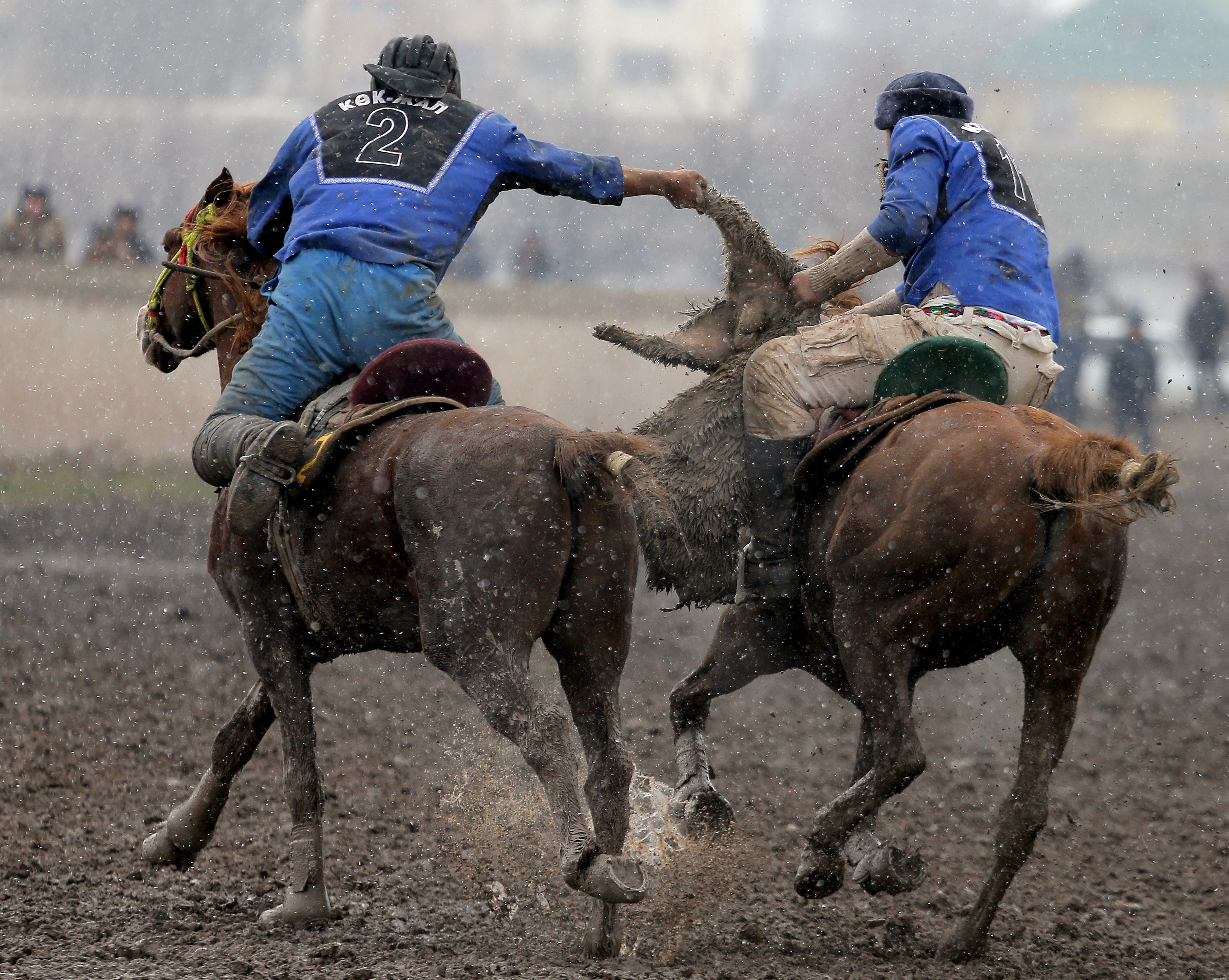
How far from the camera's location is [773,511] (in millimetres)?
4668

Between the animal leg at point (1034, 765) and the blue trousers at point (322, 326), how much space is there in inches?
72.6

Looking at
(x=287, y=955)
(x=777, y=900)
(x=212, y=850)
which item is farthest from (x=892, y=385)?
(x=212, y=850)

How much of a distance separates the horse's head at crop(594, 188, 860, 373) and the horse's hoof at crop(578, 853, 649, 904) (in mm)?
2083

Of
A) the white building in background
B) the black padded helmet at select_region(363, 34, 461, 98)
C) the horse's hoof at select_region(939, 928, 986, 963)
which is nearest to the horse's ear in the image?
the black padded helmet at select_region(363, 34, 461, 98)

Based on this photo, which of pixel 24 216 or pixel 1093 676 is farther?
pixel 24 216

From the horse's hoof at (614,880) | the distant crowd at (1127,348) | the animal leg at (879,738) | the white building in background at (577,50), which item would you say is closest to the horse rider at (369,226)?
the animal leg at (879,738)

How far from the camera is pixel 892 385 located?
14.4ft

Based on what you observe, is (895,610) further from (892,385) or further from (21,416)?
(21,416)

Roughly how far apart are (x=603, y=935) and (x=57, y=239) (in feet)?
42.2

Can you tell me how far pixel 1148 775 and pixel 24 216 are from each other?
12.9 meters

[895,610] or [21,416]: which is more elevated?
[895,610]

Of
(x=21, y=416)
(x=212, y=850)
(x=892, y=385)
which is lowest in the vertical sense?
(x=21, y=416)

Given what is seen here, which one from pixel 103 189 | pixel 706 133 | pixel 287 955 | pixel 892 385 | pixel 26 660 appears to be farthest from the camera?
pixel 706 133

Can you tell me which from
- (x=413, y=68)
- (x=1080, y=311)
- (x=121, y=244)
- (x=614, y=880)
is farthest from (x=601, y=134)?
(x=614, y=880)
